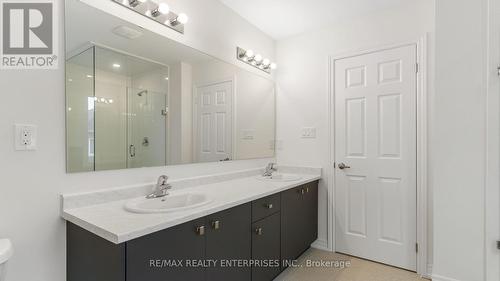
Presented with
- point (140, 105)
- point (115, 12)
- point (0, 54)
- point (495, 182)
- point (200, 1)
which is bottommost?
point (495, 182)

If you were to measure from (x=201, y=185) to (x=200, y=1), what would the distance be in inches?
58.3

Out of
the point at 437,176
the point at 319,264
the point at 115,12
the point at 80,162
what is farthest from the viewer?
the point at 319,264

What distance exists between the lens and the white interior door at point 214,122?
2072mm

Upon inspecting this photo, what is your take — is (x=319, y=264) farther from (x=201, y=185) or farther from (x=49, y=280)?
(x=49, y=280)

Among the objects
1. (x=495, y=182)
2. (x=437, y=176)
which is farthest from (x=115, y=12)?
(x=495, y=182)

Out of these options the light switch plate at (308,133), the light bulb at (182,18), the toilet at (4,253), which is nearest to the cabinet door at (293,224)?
the light switch plate at (308,133)

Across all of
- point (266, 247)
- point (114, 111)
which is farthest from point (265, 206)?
point (114, 111)

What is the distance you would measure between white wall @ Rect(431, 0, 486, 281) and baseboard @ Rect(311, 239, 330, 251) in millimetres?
984

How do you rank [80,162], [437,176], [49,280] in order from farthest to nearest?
[437,176] → [80,162] → [49,280]

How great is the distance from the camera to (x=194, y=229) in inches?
50.8

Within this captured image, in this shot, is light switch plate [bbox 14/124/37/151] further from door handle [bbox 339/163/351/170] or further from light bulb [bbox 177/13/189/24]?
door handle [bbox 339/163/351/170]

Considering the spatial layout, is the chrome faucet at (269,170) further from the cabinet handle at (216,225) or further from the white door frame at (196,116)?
the cabinet handle at (216,225)

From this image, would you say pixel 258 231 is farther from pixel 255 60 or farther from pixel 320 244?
pixel 255 60

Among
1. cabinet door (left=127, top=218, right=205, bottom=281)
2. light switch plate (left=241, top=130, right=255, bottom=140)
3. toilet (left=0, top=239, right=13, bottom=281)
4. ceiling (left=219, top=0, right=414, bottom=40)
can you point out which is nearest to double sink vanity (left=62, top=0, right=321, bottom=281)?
cabinet door (left=127, top=218, right=205, bottom=281)
